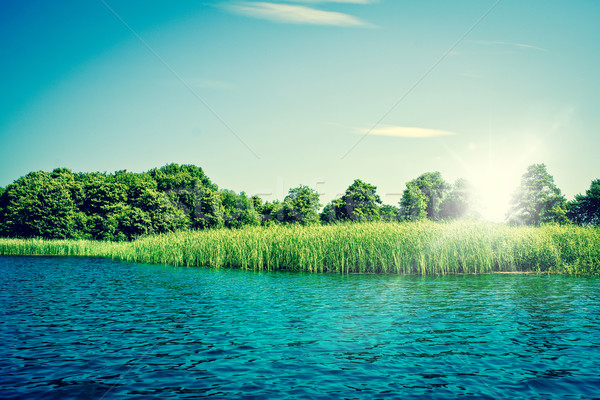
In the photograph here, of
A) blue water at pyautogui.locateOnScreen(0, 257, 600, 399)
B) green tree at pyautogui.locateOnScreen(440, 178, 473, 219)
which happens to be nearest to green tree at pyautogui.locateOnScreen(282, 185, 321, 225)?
green tree at pyautogui.locateOnScreen(440, 178, 473, 219)

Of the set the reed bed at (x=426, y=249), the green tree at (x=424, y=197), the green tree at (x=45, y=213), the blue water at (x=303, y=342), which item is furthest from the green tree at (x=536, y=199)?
the green tree at (x=45, y=213)

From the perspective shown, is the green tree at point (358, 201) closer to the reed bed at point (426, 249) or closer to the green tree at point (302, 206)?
the green tree at point (302, 206)

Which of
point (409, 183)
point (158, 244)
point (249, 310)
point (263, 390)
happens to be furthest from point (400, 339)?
point (409, 183)

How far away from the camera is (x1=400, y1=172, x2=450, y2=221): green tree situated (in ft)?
216

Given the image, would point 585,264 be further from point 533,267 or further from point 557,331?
point 557,331

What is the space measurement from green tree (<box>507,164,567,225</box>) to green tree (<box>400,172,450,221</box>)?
40.8 ft

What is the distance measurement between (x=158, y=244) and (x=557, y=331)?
2760 centimetres

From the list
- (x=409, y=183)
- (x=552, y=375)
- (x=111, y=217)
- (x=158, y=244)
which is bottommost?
(x=552, y=375)

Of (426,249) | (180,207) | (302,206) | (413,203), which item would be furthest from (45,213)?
(426,249)

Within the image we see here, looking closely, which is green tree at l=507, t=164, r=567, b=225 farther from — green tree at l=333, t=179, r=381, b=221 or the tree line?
→ green tree at l=333, t=179, r=381, b=221

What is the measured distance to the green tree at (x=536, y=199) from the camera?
59.4m

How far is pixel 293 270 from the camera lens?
23.7m

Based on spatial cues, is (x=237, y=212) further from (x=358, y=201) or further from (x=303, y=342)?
(x=303, y=342)

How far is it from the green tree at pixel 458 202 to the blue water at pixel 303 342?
54333 mm
